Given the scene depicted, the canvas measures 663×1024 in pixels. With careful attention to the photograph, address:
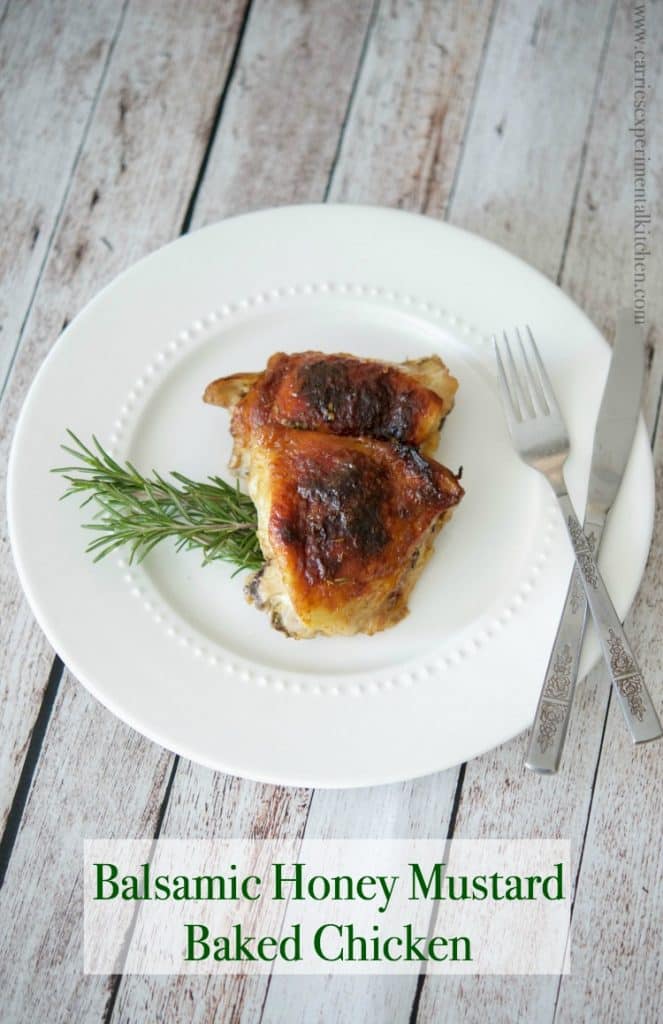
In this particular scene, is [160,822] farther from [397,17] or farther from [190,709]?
[397,17]

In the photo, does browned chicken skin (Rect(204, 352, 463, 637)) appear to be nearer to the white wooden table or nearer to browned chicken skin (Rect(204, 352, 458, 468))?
browned chicken skin (Rect(204, 352, 458, 468))

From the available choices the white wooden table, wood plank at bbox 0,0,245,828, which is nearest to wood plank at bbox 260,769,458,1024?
the white wooden table

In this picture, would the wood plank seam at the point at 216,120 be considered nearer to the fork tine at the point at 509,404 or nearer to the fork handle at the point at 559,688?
the fork tine at the point at 509,404

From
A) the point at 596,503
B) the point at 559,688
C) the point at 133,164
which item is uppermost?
the point at 133,164

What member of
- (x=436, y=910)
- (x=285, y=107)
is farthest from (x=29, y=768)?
(x=285, y=107)

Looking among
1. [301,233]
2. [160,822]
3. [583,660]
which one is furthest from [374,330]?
[160,822]

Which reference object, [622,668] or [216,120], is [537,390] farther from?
[216,120]
